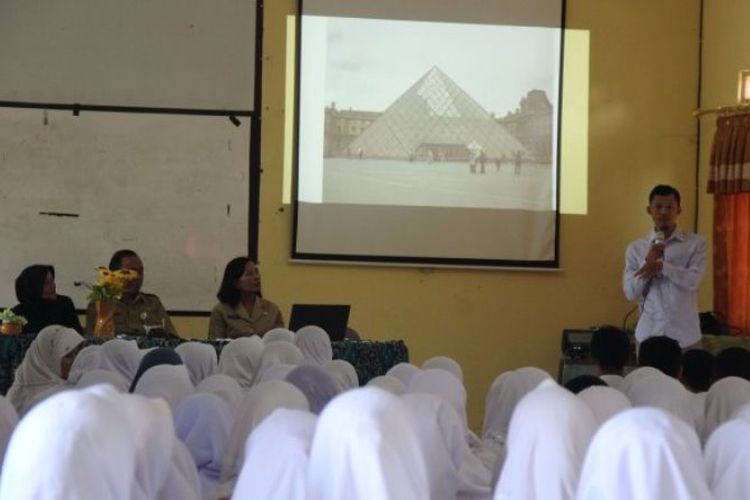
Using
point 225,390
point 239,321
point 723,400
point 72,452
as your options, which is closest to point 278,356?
point 225,390

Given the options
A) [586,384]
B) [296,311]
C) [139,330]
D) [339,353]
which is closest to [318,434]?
[586,384]

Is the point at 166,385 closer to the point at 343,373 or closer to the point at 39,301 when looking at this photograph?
the point at 343,373

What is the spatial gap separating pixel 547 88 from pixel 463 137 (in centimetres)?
64

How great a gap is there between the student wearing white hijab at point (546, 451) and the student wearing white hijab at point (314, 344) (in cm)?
307

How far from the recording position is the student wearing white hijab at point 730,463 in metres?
2.84

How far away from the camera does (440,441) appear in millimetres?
3602

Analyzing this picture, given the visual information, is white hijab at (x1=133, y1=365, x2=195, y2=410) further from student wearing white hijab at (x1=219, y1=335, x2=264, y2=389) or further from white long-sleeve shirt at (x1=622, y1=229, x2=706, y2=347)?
white long-sleeve shirt at (x1=622, y1=229, x2=706, y2=347)

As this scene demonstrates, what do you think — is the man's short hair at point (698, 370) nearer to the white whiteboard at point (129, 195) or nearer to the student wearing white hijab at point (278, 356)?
the student wearing white hijab at point (278, 356)

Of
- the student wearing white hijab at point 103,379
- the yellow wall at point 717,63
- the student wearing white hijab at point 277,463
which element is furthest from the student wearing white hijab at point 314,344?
the yellow wall at point 717,63

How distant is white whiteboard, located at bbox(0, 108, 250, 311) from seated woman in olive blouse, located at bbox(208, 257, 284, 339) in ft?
3.94

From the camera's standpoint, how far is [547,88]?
849 centimetres

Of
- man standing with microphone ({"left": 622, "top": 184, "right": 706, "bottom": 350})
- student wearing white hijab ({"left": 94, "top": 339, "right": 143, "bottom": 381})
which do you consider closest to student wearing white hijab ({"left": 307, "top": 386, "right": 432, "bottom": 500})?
student wearing white hijab ({"left": 94, "top": 339, "right": 143, "bottom": 381})

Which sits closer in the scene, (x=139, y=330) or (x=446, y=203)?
(x=139, y=330)

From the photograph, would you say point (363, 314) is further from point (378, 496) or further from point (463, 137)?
point (378, 496)
